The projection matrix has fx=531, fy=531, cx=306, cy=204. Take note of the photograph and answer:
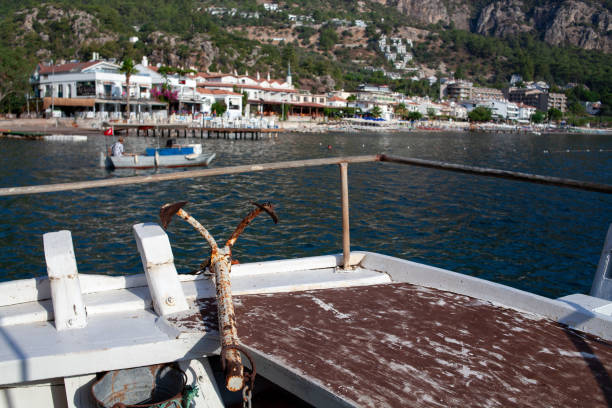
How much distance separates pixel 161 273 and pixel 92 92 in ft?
259

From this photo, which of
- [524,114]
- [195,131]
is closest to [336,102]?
[195,131]

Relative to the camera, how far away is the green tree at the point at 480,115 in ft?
550

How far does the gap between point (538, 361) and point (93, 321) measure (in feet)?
9.57

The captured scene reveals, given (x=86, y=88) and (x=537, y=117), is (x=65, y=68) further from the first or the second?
(x=537, y=117)

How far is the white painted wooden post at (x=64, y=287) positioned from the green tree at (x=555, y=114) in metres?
202

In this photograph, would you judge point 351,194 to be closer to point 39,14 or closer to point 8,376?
point 8,376

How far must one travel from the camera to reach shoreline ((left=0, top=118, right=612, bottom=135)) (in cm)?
6781

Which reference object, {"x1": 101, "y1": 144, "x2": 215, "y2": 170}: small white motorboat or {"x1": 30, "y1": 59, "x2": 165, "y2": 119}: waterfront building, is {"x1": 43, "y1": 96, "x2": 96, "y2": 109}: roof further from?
{"x1": 101, "y1": 144, "x2": 215, "y2": 170}: small white motorboat

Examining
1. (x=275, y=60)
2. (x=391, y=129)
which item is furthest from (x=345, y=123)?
(x=275, y=60)

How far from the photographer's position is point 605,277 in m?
4.75

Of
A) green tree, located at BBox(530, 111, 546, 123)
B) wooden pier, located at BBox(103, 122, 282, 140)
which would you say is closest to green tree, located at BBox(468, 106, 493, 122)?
green tree, located at BBox(530, 111, 546, 123)

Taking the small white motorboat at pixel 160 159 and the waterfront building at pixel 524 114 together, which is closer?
the small white motorboat at pixel 160 159

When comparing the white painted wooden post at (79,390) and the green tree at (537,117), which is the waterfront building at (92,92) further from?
the green tree at (537,117)

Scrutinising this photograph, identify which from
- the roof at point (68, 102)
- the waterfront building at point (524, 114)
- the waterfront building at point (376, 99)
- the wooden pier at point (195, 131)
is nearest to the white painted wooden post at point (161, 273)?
the wooden pier at point (195, 131)
